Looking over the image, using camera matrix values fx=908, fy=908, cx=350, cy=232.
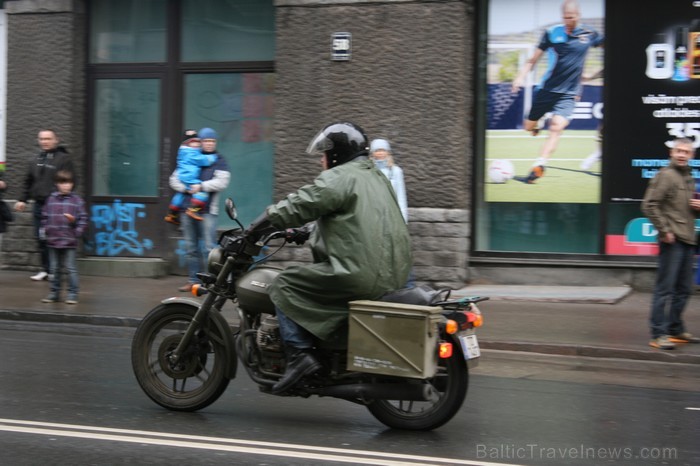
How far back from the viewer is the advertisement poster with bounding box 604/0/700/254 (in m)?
11.1

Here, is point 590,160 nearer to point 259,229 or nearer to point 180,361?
point 259,229

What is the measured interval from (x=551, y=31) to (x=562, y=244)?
2718 millimetres

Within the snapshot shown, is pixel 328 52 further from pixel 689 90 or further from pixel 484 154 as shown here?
pixel 689 90

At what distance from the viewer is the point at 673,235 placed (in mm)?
8336

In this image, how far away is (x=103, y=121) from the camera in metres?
13.4

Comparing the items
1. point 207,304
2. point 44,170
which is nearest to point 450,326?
point 207,304

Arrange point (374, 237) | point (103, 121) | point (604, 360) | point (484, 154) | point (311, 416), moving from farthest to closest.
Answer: point (103, 121) < point (484, 154) < point (604, 360) < point (311, 416) < point (374, 237)

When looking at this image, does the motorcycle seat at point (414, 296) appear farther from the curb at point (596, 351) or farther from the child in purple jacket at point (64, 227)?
the child in purple jacket at point (64, 227)

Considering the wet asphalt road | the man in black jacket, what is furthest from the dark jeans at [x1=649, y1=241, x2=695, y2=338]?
the man in black jacket

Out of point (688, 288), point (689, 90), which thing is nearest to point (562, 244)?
point (689, 90)

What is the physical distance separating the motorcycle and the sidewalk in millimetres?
3281

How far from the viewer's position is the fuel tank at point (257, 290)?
5.46 m

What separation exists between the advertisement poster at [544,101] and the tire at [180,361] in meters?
6.83

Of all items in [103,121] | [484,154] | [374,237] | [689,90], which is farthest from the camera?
[103,121]
